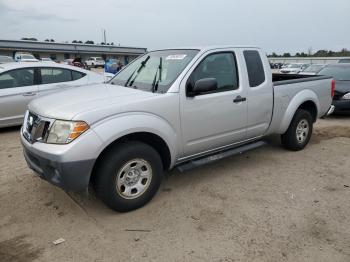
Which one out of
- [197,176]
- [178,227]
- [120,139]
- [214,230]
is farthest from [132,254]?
[197,176]

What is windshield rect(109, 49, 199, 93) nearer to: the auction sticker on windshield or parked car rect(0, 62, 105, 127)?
the auction sticker on windshield

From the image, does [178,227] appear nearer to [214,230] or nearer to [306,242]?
[214,230]

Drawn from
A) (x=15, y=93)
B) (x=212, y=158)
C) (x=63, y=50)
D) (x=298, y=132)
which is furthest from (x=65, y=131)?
(x=63, y=50)

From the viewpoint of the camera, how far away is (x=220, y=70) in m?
4.57

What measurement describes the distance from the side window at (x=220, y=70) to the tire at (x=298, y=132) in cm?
165

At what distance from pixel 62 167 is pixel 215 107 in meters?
2.05

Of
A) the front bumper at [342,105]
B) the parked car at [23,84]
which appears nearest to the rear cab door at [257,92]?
the front bumper at [342,105]

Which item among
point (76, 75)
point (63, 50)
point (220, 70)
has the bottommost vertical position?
point (76, 75)

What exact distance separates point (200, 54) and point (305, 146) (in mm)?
3043

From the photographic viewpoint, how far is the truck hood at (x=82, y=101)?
345cm

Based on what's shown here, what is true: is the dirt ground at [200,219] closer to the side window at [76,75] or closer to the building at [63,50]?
the side window at [76,75]

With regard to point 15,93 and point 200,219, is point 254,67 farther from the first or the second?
point 15,93

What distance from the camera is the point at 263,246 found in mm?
3182

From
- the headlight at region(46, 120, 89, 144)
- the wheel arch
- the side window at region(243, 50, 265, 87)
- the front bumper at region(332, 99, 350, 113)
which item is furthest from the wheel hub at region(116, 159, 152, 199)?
the front bumper at region(332, 99, 350, 113)
